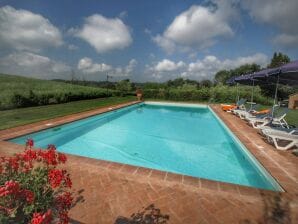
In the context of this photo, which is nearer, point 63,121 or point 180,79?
point 63,121

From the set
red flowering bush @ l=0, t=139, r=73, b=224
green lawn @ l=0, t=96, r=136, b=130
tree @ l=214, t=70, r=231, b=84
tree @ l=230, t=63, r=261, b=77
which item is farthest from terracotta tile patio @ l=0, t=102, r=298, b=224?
tree @ l=214, t=70, r=231, b=84

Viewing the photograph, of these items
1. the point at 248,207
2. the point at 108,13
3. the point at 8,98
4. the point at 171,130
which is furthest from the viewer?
the point at 108,13

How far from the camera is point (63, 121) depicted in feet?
29.5

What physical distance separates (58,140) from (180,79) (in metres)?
46.5

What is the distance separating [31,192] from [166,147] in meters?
6.28

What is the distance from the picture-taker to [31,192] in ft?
5.16

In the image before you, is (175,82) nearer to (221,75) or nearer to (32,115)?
(221,75)

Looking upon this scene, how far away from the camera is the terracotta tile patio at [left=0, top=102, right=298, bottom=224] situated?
278 cm

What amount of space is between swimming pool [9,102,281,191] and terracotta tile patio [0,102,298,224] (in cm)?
63

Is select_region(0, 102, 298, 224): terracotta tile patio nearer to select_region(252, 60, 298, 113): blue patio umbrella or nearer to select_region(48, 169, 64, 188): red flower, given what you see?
select_region(48, 169, 64, 188): red flower

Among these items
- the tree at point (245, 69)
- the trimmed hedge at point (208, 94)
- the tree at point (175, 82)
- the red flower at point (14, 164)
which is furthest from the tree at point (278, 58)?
the red flower at point (14, 164)

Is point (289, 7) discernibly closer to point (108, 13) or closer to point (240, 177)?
point (240, 177)

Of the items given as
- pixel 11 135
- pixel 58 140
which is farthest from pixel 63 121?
pixel 11 135

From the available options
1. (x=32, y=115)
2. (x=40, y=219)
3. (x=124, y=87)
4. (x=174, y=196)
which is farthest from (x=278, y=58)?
(x=40, y=219)
